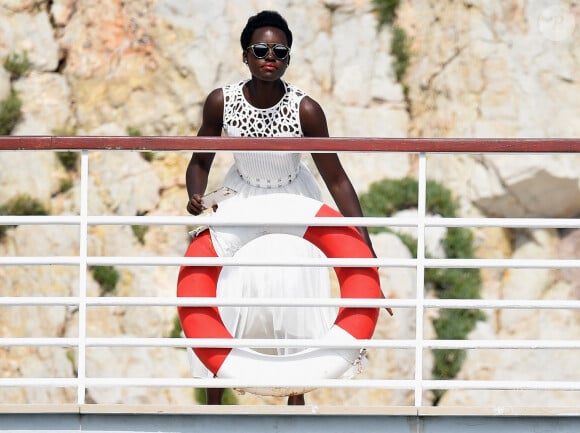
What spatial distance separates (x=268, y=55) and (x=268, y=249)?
0.70 meters

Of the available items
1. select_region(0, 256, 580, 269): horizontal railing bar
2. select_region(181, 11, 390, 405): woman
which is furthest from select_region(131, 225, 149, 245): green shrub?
select_region(0, 256, 580, 269): horizontal railing bar

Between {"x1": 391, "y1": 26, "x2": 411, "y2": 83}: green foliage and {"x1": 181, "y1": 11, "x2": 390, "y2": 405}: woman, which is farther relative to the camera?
{"x1": 391, "y1": 26, "x2": 411, "y2": 83}: green foliage

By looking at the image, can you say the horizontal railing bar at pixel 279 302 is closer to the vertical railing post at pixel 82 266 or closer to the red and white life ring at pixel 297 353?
the vertical railing post at pixel 82 266

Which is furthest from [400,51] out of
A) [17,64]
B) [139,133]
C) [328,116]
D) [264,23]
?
[264,23]

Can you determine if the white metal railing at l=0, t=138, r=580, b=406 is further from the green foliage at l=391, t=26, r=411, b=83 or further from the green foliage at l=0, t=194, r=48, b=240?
the green foliage at l=391, t=26, r=411, b=83

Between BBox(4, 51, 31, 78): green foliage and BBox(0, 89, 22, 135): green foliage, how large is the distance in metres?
0.24

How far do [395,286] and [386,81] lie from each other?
1832 millimetres

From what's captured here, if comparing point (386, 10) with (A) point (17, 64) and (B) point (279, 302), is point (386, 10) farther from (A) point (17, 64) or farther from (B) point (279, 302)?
(B) point (279, 302)

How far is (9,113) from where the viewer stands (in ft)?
37.2

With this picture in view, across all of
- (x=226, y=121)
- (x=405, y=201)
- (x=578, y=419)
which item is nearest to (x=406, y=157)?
(x=405, y=201)

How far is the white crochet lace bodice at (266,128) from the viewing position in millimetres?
5141

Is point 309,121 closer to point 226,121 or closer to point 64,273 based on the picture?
point 226,121

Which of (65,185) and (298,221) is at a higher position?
(65,185)

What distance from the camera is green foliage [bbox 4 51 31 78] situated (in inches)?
453
